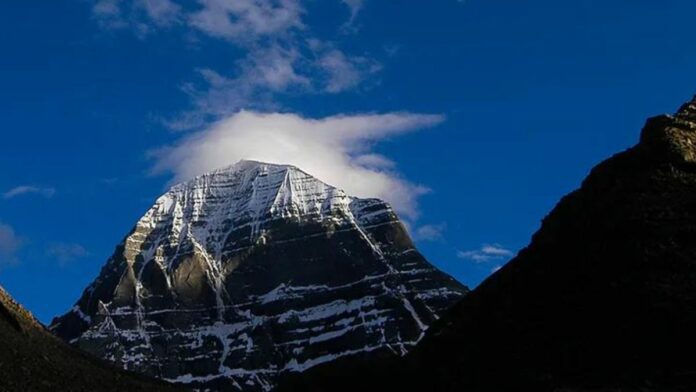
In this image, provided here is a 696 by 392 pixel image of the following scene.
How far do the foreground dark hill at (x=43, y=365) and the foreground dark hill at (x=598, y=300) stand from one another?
135 ft

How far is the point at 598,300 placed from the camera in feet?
374

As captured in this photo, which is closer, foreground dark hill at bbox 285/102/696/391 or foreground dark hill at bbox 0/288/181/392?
foreground dark hill at bbox 285/102/696/391

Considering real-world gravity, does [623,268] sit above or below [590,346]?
above

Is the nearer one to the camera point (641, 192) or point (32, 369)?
point (641, 192)

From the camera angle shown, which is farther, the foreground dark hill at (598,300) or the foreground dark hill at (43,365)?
the foreground dark hill at (43,365)

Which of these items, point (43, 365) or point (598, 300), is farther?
point (43, 365)

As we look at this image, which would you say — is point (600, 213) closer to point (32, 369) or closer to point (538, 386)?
point (538, 386)

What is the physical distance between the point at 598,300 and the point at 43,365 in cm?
7769

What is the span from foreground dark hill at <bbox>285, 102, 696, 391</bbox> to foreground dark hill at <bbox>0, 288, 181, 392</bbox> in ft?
135

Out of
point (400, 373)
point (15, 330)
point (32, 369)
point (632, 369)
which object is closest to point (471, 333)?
point (400, 373)

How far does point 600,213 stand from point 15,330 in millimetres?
89619

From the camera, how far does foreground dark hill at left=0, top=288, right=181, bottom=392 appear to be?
14225 centimetres

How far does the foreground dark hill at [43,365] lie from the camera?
14225cm

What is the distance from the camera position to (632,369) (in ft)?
338
